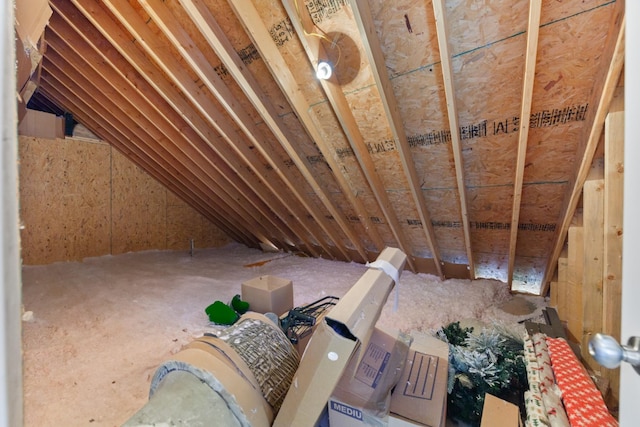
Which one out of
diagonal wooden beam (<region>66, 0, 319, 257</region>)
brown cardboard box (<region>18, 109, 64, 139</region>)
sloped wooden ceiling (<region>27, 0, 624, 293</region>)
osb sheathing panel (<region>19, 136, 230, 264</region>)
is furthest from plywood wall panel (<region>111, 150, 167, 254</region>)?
diagonal wooden beam (<region>66, 0, 319, 257</region>)

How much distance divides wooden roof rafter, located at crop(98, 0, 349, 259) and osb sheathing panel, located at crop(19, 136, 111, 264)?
3126 millimetres

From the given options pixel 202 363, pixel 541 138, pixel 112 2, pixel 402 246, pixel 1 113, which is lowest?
pixel 202 363

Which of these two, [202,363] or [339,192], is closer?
[202,363]

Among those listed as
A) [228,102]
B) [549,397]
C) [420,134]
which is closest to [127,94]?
[228,102]

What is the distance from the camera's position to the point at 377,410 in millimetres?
1175

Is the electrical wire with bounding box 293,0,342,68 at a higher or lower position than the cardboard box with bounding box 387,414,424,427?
higher

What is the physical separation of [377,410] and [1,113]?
4.80 feet

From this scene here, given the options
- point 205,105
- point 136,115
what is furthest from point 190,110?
point 136,115

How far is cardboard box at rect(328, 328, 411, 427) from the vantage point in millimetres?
1170

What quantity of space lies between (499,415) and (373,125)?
2.07 metres

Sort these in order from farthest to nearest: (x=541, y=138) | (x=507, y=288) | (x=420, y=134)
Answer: (x=507, y=288), (x=420, y=134), (x=541, y=138)

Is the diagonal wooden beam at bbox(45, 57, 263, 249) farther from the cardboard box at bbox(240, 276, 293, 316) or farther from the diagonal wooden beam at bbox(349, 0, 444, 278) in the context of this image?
the diagonal wooden beam at bbox(349, 0, 444, 278)

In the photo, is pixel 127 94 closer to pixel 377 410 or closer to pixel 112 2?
pixel 112 2

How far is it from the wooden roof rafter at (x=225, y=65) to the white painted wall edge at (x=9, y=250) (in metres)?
1.78
